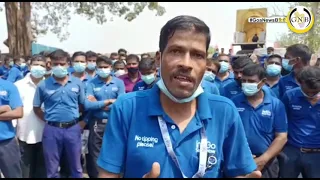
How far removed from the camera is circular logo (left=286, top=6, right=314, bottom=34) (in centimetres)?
982

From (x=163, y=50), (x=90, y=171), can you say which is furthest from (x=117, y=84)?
(x=163, y=50)

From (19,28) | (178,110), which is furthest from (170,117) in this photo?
(19,28)

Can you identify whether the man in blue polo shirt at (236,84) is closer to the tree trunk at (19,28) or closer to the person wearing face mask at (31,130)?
the person wearing face mask at (31,130)

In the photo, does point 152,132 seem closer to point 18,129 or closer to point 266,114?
point 266,114

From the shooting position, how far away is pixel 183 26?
5.45 feet

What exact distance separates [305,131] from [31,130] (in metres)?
A: 3.64

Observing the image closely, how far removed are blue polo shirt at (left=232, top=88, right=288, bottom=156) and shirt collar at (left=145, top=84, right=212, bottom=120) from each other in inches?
111

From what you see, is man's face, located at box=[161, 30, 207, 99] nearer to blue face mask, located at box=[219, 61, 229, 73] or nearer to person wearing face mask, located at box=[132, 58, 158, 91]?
person wearing face mask, located at box=[132, 58, 158, 91]

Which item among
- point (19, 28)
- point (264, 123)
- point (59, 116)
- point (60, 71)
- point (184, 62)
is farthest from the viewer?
point (19, 28)

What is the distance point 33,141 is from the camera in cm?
554

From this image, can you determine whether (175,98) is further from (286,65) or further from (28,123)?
(286,65)

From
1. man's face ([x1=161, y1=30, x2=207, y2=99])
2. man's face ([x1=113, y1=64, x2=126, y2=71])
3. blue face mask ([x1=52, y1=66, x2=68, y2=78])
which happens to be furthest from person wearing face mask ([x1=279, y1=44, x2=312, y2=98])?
man's face ([x1=161, y1=30, x2=207, y2=99])

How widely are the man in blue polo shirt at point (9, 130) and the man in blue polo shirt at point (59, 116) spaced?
48 cm

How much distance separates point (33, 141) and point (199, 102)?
4.33m
